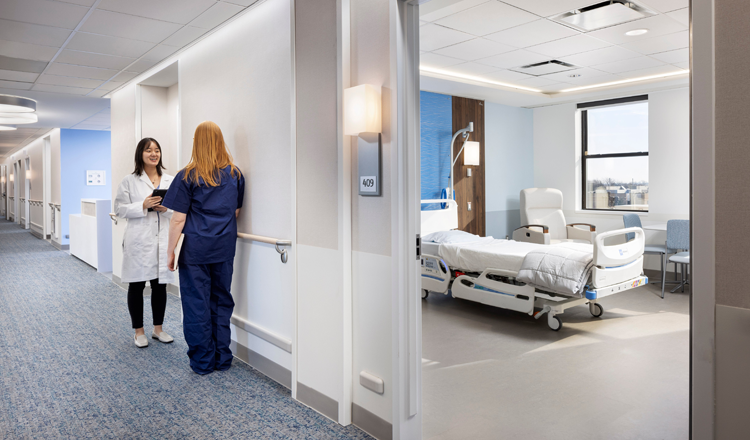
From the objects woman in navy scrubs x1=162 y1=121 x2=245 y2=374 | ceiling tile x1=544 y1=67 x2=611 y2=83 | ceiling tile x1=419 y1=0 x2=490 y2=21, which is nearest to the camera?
woman in navy scrubs x1=162 y1=121 x2=245 y2=374

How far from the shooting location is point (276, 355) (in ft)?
9.55

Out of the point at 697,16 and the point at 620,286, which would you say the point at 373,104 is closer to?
the point at 697,16

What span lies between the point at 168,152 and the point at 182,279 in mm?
2675

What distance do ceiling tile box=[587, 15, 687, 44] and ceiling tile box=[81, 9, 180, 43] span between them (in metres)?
3.40

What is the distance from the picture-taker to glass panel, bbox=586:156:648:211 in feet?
21.4

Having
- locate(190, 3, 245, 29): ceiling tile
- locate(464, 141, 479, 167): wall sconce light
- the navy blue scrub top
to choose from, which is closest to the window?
locate(464, 141, 479, 167): wall sconce light

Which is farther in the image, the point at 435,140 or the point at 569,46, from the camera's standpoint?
the point at 435,140

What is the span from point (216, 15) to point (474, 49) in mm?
2427

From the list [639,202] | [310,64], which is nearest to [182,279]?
[310,64]

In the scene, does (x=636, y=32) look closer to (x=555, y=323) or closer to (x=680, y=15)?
(x=680, y=15)

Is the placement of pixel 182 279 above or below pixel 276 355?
above

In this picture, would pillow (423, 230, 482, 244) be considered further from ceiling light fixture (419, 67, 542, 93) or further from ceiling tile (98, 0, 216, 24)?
ceiling tile (98, 0, 216, 24)

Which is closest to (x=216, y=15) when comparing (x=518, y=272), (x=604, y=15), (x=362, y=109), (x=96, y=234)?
(x=362, y=109)

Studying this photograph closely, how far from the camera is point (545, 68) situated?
5.33m
